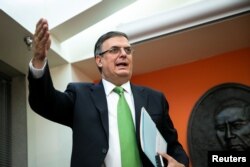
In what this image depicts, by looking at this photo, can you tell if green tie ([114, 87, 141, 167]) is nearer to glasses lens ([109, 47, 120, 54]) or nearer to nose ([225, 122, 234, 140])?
glasses lens ([109, 47, 120, 54])

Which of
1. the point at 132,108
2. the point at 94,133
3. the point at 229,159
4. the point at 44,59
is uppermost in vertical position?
the point at 44,59

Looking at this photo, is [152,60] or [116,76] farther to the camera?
[152,60]

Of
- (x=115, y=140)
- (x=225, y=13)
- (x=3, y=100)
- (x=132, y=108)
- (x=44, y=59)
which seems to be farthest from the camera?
(x=3, y=100)

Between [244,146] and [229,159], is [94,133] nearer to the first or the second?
[229,159]

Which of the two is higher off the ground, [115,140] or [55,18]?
[55,18]

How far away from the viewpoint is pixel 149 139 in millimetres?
1374

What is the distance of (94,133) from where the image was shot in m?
1.55

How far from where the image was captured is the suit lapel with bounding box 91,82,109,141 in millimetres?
1562

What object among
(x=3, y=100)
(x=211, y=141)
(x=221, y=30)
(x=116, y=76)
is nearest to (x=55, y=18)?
(x=3, y=100)

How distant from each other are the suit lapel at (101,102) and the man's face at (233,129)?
124 cm

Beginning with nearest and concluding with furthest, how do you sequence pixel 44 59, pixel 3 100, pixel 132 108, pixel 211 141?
pixel 44 59 < pixel 132 108 < pixel 211 141 < pixel 3 100

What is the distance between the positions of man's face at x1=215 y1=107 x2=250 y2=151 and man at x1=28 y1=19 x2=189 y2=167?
1.00 meters

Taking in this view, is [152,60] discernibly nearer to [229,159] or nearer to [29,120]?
[29,120]

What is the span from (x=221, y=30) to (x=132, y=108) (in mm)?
1215
